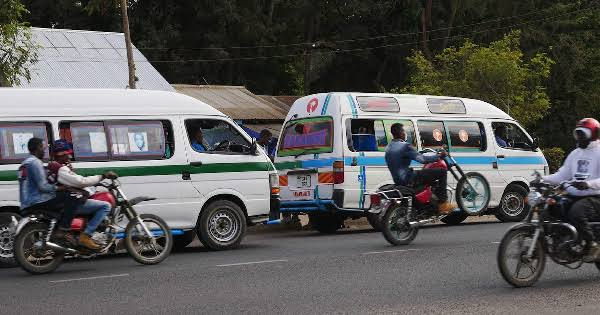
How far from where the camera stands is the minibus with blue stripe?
16578 millimetres

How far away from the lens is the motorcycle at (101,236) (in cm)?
1170

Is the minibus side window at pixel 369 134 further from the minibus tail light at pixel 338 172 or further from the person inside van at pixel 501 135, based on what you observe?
the person inside van at pixel 501 135

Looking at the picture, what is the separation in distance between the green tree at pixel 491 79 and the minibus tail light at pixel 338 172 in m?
21.4

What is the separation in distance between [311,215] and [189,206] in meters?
4.54

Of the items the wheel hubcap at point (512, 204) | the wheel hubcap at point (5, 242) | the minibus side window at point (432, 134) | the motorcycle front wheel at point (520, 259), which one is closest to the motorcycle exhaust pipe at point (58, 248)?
the wheel hubcap at point (5, 242)

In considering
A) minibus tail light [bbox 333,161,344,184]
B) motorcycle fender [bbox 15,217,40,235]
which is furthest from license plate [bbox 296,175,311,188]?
motorcycle fender [bbox 15,217,40,235]

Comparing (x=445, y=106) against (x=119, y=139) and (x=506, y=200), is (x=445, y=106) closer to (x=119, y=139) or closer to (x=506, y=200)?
(x=506, y=200)

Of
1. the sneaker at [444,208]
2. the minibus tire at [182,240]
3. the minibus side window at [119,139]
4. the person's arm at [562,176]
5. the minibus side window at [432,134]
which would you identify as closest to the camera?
the person's arm at [562,176]

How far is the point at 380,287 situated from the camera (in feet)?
31.6

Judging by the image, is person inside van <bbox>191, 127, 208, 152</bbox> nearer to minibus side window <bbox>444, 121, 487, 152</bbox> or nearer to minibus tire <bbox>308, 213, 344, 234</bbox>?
minibus tire <bbox>308, 213, 344, 234</bbox>

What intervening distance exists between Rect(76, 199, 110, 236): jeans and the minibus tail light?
17.7ft

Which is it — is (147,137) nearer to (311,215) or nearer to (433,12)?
(311,215)

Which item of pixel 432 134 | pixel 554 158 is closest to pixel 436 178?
pixel 432 134

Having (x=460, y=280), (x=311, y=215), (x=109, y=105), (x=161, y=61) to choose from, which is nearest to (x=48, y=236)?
(x=109, y=105)
